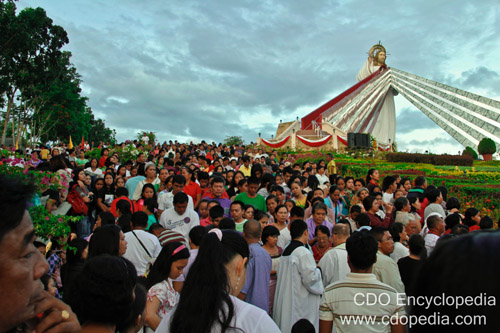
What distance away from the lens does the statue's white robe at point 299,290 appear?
12.7ft

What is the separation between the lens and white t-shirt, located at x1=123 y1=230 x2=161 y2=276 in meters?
4.22

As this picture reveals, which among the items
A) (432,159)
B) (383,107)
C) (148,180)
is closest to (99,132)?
(383,107)

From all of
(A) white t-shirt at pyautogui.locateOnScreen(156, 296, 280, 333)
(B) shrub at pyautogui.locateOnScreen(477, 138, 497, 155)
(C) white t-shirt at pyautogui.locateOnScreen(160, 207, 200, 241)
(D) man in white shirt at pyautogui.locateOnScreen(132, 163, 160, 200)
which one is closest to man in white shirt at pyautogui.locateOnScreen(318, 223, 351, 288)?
(C) white t-shirt at pyautogui.locateOnScreen(160, 207, 200, 241)

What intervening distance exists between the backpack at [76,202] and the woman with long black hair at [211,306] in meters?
5.20

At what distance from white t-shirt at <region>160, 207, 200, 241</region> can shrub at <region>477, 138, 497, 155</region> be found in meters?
25.6

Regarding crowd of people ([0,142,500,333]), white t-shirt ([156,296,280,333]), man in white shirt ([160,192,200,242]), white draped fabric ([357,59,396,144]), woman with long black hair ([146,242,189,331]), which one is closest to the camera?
crowd of people ([0,142,500,333])

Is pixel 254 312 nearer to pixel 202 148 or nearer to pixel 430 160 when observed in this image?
pixel 202 148

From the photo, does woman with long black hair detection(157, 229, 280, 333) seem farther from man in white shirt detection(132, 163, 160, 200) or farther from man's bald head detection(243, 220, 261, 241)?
man in white shirt detection(132, 163, 160, 200)

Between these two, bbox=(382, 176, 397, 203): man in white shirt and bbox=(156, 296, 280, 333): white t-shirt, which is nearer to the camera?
bbox=(156, 296, 280, 333): white t-shirt

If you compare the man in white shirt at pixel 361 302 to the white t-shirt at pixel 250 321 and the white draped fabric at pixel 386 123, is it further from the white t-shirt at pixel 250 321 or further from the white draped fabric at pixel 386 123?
the white draped fabric at pixel 386 123

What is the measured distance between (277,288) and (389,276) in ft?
3.46

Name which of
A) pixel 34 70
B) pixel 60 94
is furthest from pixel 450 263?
pixel 60 94

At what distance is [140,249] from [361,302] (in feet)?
7.58

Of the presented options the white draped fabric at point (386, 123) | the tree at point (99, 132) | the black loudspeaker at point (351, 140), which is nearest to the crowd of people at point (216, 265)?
the black loudspeaker at point (351, 140)
